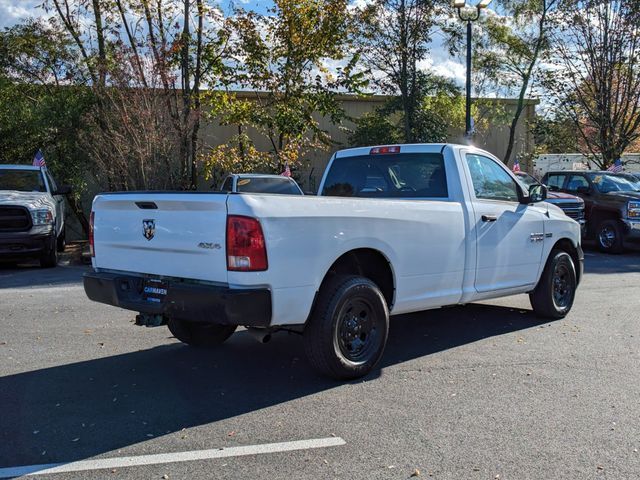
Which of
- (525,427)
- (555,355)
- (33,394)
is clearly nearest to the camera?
(525,427)

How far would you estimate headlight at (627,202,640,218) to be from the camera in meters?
15.0

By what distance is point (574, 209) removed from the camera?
608 inches

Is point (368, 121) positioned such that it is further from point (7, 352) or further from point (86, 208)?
point (7, 352)

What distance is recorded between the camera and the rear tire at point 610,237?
1532 centimetres

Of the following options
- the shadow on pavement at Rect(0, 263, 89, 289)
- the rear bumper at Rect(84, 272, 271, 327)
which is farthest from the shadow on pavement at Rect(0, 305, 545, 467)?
the shadow on pavement at Rect(0, 263, 89, 289)

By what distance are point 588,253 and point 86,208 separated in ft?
49.1

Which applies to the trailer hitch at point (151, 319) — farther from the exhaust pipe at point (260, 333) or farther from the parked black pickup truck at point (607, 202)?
the parked black pickup truck at point (607, 202)

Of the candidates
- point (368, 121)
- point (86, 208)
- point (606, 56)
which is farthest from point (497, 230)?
point (606, 56)

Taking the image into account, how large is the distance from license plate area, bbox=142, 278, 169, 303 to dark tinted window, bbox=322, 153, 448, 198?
2676 mm

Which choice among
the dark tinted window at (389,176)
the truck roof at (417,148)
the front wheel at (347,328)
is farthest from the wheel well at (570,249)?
the front wheel at (347,328)

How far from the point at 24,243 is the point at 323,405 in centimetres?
930

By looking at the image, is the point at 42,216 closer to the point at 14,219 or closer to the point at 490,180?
the point at 14,219

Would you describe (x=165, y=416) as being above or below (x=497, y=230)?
below

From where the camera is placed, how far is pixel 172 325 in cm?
610
